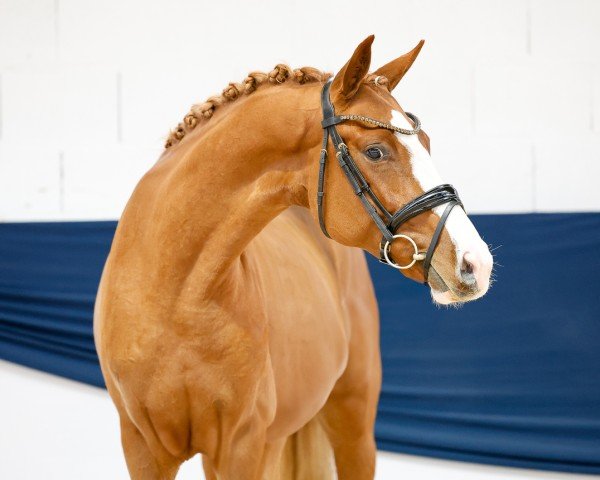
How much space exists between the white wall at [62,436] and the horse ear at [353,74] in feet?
8.20

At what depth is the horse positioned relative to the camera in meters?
1.57

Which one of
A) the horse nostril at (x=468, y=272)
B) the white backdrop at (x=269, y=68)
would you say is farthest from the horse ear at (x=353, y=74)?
the white backdrop at (x=269, y=68)

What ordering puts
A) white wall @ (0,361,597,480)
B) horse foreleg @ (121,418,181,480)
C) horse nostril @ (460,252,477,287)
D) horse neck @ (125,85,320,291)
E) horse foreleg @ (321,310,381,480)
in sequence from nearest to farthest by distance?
horse nostril @ (460,252,477,287)
horse neck @ (125,85,320,291)
horse foreleg @ (121,418,181,480)
horse foreleg @ (321,310,381,480)
white wall @ (0,361,597,480)

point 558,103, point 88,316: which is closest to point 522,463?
point 558,103

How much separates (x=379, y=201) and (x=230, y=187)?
35cm

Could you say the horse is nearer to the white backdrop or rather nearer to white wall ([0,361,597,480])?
white wall ([0,361,597,480])

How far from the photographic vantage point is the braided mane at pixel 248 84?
68.7 inches

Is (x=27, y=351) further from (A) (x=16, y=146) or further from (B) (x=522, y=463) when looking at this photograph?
(B) (x=522, y=463)

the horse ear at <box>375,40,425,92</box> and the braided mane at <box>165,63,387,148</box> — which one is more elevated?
the horse ear at <box>375,40,425,92</box>

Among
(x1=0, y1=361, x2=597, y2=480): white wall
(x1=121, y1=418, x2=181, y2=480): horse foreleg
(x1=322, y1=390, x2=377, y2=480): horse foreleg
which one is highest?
(x1=121, y1=418, x2=181, y2=480): horse foreleg

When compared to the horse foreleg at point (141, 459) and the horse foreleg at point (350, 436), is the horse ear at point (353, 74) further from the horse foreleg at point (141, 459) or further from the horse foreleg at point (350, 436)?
the horse foreleg at point (350, 436)

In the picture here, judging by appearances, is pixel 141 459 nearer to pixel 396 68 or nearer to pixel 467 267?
pixel 467 267

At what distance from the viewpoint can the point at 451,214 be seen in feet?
4.88

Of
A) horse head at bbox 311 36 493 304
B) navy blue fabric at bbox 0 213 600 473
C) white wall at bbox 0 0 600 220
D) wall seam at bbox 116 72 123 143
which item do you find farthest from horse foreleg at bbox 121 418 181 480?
wall seam at bbox 116 72 123 143
